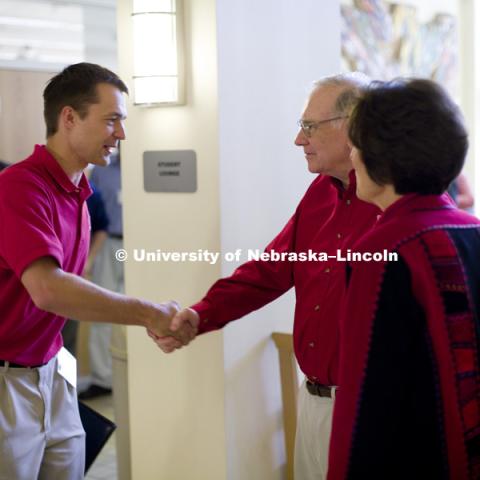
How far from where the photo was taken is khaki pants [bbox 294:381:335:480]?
250 centimetres

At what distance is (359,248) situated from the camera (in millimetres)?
1786

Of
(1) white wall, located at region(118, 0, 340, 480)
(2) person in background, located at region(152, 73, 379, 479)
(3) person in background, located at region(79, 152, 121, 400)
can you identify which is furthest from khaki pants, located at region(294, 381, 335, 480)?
(3) person in background, located at region(79, 152, 121, 400)

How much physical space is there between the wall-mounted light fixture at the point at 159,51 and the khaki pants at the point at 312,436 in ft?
3.76

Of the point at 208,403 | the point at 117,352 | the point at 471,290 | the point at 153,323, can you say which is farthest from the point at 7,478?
the point at 471,290

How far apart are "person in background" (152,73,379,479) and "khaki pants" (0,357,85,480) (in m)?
0.44

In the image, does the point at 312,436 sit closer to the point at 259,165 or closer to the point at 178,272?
the point at 178,272

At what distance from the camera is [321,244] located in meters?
2.52

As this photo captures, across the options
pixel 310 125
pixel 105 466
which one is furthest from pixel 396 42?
pixel 310 125

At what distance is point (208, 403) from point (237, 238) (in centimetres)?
60

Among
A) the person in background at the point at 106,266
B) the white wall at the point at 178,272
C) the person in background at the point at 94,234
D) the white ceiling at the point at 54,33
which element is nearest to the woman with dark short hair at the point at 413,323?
the white wall at the point at 178,272

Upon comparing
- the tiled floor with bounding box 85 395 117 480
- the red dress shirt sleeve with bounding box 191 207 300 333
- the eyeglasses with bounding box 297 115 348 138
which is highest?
the eyeglasses with bounding box 297 115 348 138

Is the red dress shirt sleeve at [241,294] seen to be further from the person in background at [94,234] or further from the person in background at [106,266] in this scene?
the person in background at [106,266]

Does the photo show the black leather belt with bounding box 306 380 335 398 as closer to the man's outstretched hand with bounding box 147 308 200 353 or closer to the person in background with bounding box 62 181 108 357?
the man's outstretched hand with bounding box 147 308 200 353

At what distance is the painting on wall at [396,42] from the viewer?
542 cm
